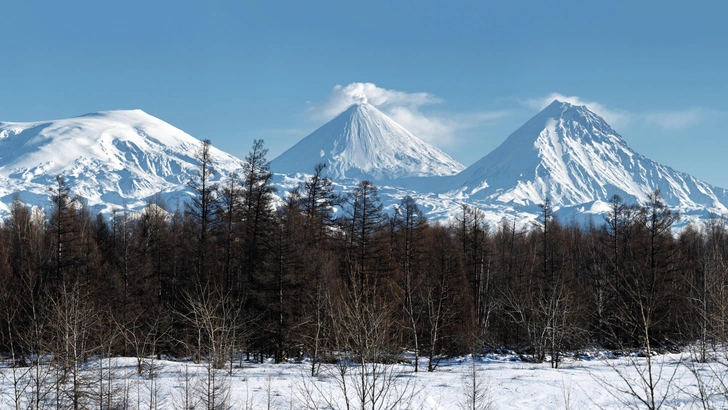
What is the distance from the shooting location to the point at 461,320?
43.8m

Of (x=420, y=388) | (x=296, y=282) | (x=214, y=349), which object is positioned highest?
(x=296, y=282)

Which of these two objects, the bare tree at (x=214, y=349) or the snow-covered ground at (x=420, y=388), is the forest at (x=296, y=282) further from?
the snow-covered ground at (x=420, y=388)

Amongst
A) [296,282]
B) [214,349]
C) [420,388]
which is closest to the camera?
[214,349]

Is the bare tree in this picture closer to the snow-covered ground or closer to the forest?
the snow-covered ground

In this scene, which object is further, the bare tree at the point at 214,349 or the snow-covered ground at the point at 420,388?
the snow-covered ground at the point at 420,388

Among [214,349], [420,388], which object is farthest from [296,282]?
[214,349]

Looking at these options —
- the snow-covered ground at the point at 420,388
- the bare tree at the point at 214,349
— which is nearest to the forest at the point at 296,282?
the bare tree at the point at 214,349

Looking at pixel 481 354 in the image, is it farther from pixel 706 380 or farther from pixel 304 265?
pixel 706 380

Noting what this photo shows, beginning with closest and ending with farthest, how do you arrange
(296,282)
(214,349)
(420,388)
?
(214,349)
(420,388)
(296,282)

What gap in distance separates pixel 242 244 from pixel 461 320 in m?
16.6

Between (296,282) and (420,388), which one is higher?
(296,282)

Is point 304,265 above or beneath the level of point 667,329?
above

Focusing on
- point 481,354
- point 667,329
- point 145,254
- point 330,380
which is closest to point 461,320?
point 481,354

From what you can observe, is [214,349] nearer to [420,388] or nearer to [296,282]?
[420,388]
